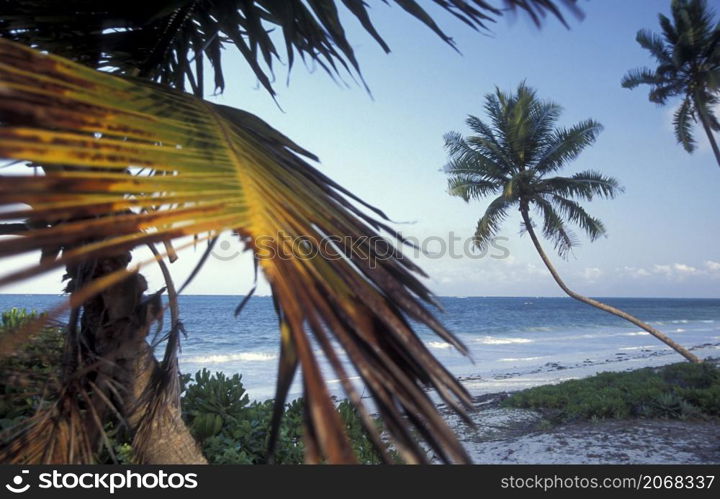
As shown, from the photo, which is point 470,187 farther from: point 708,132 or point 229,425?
point 229,425

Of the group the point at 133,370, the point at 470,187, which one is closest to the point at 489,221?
the point at 470,187

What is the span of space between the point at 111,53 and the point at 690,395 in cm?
1114

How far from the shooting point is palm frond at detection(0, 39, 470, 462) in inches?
18.0

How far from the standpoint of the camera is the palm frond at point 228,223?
46cm

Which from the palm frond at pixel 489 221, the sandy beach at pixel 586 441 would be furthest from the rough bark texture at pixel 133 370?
the palm frond at pixel 489 221

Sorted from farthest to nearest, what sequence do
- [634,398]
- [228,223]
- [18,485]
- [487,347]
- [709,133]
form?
[487,347] < [709,133] < [634,398] < [18,485] < [228,223]

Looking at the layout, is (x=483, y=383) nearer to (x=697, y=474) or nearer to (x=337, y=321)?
(x=697, y=474)

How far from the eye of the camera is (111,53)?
1.57m

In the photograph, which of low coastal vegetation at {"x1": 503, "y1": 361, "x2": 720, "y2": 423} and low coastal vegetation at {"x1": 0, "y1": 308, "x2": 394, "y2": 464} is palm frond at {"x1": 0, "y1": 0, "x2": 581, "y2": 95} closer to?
low coastal vegetation at {"x1": 0, "y1": 308, "x2": 394, "y2": 464}

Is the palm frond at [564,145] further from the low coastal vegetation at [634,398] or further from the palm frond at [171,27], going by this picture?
the palm frond at [171,27]

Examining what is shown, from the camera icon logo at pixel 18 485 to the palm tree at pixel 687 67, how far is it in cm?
1751

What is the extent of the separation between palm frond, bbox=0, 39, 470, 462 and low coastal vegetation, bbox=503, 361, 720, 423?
31.6ft

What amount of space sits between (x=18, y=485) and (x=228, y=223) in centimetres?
146

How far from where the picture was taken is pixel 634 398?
31.5 ft
